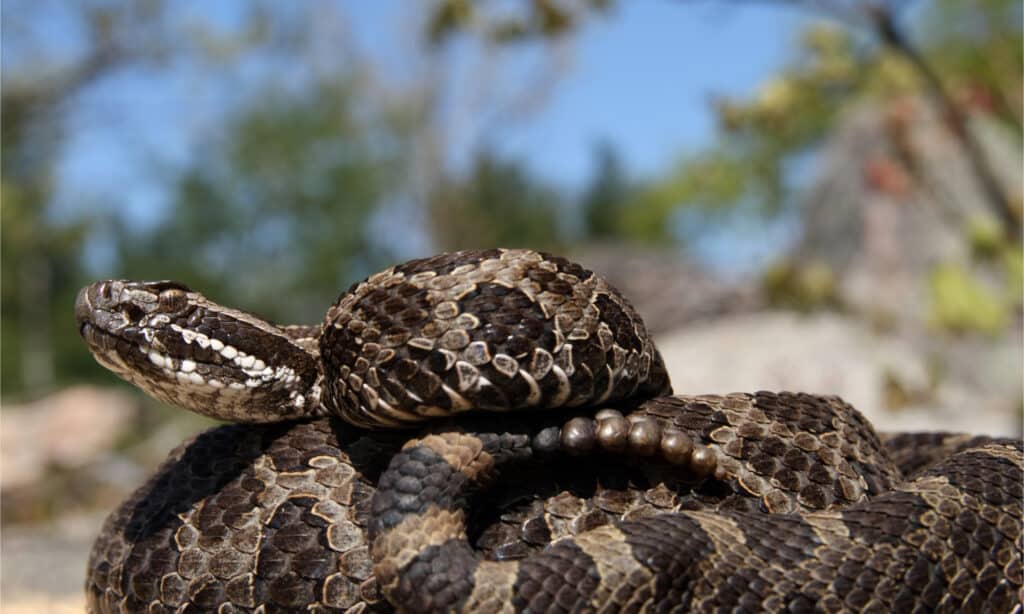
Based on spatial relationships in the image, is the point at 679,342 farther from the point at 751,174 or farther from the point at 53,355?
the point at 53,355

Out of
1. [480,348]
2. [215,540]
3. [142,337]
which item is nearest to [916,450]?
[480,348]

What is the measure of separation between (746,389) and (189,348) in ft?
33.9

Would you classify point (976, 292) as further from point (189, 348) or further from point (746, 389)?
point (189, 348)

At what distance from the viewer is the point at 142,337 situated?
360 centimetres

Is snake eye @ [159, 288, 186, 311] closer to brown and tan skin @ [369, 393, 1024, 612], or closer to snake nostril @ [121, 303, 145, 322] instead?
snake nostril @ [121, 303, 145, 322]

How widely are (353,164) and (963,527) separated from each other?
130 feet

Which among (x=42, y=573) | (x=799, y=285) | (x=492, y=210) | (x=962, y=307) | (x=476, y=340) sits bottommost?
(x=42, y=573)

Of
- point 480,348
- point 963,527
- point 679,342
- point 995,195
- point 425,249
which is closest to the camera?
point 480,348

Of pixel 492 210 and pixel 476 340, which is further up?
pixel 492 210

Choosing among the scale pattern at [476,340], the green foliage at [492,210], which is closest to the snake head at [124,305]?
the scale pattern at [476,340]

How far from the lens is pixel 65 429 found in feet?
75.4

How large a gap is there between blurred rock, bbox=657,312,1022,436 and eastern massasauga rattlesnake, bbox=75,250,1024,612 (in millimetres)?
6243

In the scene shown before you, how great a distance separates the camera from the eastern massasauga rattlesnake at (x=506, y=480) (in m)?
3.16

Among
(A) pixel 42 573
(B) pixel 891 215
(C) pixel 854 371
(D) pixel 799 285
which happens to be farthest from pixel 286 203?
(A) pixel 42 573
